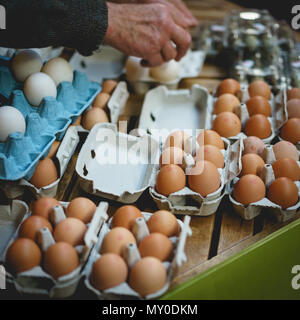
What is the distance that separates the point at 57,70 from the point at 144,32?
31cm

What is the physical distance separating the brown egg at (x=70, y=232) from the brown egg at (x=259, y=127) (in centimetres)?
64

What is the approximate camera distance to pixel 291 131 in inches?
49.2

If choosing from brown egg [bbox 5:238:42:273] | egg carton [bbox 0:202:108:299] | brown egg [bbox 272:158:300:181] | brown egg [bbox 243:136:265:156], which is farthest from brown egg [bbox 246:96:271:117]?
brown egg [bbox 5:238:42:273]

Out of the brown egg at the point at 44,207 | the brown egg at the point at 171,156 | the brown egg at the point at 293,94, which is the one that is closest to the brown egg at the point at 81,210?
the brown egg at the point at 44,207

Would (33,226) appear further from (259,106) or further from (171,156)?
(259,106)

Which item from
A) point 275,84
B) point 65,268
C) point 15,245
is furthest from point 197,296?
point 275,84

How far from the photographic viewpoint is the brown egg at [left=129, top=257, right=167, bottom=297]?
81 cm

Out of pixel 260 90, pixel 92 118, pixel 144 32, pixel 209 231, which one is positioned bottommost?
pixel 209 231

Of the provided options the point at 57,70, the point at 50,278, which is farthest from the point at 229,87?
the point at 50,278

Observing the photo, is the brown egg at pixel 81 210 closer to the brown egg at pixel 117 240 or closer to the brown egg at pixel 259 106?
the brown egg at pixel 117 240

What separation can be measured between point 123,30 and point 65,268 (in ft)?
2.57

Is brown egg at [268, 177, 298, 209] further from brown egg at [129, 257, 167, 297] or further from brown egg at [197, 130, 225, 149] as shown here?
brown egg at [129, 257, 167, 297]

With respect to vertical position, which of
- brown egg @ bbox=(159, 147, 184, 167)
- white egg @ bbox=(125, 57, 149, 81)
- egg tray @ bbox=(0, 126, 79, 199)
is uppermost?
white egg @ bbox=(125, 57, 149, 81)

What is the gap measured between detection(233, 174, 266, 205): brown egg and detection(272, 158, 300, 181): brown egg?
0.08 meters
